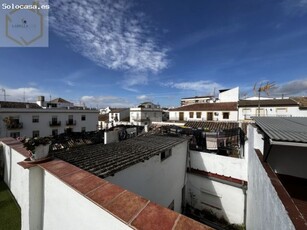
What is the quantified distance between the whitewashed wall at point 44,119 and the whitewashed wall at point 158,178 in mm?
23392

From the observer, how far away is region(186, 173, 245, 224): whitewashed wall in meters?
7.09

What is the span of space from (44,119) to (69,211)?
86.9 feet

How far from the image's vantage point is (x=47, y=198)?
2664mm

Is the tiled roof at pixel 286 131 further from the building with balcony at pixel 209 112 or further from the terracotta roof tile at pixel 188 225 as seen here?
the building with balcony at pixel 209 112

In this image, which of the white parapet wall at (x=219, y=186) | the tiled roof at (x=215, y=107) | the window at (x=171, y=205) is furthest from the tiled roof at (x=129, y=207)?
the tiled roof at (x=215, y=107)

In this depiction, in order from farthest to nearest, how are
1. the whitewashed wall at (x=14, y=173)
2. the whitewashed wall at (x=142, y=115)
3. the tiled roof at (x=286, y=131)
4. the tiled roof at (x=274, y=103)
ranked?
the whitewashed wall at (x=142, y=115) < the tiled roof at (x=274, y=103) < the whitewashed wall at (x=14, y=173) < the tiled roof at (x=286, y=131)

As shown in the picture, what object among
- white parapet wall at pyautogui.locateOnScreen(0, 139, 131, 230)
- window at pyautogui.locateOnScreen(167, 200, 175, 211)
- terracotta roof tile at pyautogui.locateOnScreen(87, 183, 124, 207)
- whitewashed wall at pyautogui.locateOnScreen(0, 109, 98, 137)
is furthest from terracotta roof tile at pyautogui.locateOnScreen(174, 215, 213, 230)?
whitewashed wall at pyautogui.locateOnScreen(0, 109, 98, 137)

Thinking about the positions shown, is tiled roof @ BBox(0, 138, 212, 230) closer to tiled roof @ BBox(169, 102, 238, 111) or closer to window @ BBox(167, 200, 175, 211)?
window @ BBox(167, 200, 175, 211)

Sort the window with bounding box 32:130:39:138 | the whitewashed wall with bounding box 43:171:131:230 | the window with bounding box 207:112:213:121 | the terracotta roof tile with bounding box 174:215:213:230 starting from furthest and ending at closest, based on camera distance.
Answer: the window with bounding box 207:112:213:121 < the window with bounding box 32:130:39:138 < the whitewashed wall with bounding box 43:171:131:230 < the terracotta roof tile with bounding box 174:215:213:230

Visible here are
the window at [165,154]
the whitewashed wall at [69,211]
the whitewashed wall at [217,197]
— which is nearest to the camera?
the whitewashed wall at [69,211]

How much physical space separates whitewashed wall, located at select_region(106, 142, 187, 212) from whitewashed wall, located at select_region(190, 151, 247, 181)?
2.83ft

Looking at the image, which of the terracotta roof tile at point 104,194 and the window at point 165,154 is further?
the window at point 165,154

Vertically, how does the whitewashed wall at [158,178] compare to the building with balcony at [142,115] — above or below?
below

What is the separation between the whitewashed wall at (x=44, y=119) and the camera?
19328mm
